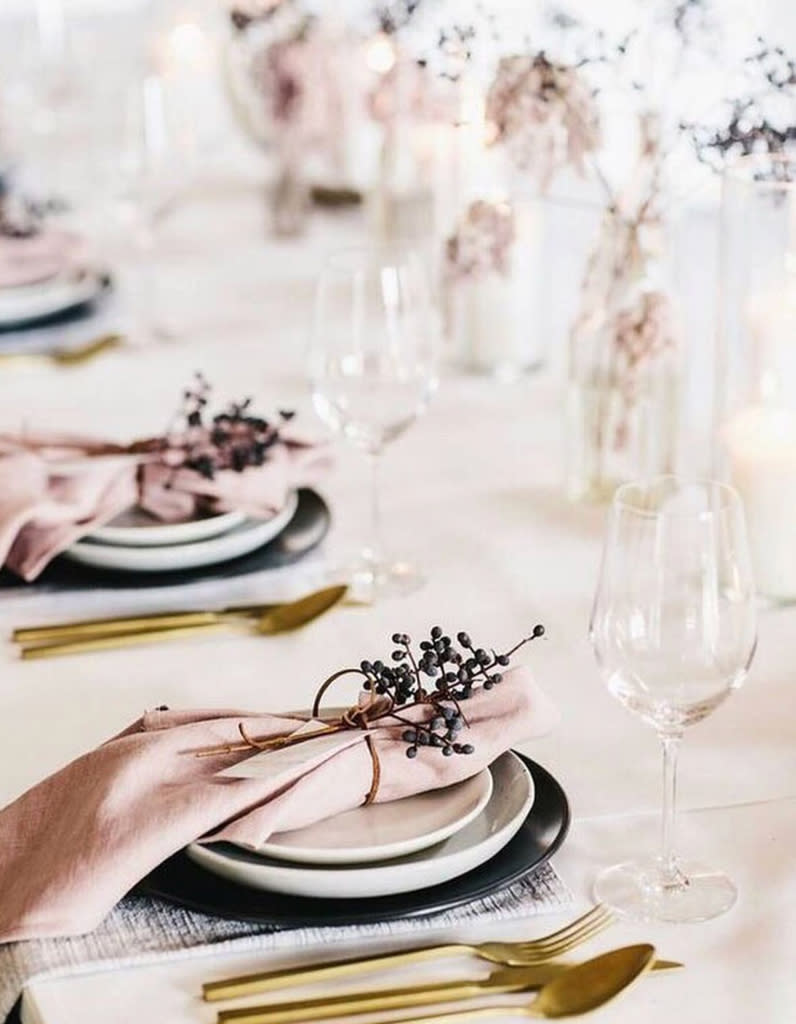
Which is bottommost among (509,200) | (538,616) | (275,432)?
(538,616)

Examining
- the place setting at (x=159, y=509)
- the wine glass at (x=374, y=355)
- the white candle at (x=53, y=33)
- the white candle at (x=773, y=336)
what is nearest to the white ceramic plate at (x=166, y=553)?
the place setting at (x=159, y=509)

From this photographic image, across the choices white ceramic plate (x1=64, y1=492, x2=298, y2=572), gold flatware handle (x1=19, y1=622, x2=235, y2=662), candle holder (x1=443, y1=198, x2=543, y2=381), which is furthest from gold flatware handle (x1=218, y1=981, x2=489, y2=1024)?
candle holder (x1=443, y1=198, x2=543, y2=381)

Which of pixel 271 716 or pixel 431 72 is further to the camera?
pixel 431 72

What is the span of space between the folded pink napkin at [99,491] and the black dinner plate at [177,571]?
19 mm

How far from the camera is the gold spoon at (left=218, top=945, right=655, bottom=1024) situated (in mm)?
946

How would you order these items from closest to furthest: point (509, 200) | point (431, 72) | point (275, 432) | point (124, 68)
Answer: point (275, 432), point (509, 200), point (431, 72), point (124, 68)

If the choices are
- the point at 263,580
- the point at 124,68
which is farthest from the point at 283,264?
the point at 124,68

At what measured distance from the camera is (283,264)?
2.64 meters

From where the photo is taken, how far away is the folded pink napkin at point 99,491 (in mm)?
1535

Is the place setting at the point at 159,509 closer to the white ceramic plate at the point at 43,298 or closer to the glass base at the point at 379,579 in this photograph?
the glass base at the point at 379,579

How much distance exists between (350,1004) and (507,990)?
87 mm

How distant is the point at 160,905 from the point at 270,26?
1.85 m

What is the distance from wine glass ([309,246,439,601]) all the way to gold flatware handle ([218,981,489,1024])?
0.61 m

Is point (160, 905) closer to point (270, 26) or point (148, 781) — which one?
point (148, 781)
